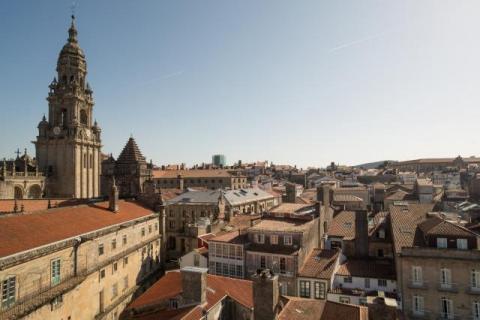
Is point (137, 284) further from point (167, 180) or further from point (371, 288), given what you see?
point (167, 180)

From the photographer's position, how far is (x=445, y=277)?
29469 mm

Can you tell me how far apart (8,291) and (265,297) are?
16.6 m

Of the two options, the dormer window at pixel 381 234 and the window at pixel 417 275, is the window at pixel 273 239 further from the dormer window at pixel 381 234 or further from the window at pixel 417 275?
the window at pixel 417 275

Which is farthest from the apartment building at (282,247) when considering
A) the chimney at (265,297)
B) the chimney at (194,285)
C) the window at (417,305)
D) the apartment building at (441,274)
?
the chimney at (265,297)

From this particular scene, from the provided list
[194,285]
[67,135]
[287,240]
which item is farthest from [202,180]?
[194,285]

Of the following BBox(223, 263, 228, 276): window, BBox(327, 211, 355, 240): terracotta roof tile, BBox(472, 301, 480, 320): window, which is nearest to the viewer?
BBox(472, 301, 480, 320): window

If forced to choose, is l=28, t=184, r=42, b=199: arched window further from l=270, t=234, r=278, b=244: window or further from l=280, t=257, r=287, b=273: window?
l=280, t=257, r=287, b=273: window

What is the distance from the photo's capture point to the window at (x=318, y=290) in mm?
32500

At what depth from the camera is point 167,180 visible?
4850 inches

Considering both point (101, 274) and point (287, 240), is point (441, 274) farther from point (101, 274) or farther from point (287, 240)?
point (101, 274)

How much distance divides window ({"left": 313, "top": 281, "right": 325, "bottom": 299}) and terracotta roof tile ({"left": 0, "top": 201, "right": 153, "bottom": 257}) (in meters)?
21.7

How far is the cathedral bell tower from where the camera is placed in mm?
66125

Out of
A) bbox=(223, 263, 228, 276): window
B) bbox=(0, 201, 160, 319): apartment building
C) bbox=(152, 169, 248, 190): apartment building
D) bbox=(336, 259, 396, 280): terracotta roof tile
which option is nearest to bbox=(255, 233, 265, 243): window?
bbox=(223, 263, 228, 276): window

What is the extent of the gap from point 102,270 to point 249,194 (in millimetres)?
46355
